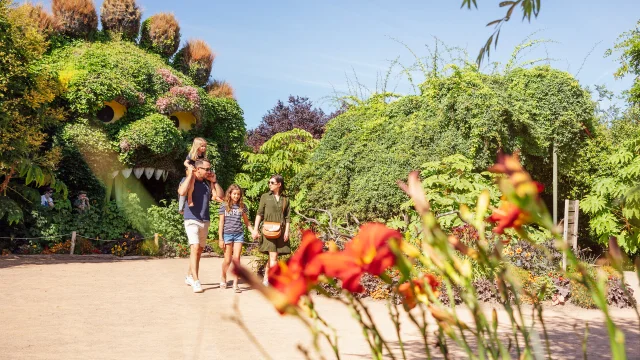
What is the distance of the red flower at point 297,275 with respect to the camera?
783 millimetres

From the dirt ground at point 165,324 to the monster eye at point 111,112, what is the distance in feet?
21.1

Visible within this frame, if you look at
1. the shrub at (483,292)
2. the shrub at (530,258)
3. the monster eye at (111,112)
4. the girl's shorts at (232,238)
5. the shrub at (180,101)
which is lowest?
the shrub at (483,292)

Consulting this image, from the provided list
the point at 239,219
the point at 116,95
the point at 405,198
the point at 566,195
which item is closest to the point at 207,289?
the point at 239,219

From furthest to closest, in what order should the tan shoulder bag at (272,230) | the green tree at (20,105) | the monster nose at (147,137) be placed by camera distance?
1. the monster nose at (147,137)
2. the green tree at (20,105)
3. the tan shoulder bag at (272,230)

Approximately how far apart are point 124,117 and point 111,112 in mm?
337

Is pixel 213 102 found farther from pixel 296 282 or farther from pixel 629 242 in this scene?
pixel 296 282

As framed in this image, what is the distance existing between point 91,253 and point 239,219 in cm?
725

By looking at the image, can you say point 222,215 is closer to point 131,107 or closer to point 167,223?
point 167,223

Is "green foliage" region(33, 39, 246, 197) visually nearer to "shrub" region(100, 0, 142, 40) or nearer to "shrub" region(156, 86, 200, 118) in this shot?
"shrub" region(156, 86, 200, 118)

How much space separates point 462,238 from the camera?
27.3 ft

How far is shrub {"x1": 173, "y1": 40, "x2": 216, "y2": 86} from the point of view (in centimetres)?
1766

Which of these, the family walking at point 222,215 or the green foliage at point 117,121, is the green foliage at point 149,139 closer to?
the green foliage at point 117,121

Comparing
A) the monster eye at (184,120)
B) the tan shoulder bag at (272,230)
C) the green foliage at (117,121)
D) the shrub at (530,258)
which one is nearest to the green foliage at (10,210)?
the green foliage at (117,121)

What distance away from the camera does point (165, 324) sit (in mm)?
5492
